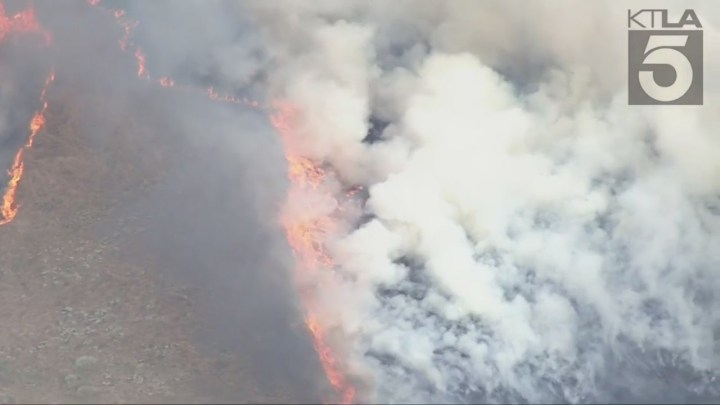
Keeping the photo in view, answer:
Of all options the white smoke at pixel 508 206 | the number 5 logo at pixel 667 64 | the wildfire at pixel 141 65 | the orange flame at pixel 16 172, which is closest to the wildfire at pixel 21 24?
the wildfire at pixel 141 65

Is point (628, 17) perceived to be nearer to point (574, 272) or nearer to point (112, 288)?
point (574, 272)

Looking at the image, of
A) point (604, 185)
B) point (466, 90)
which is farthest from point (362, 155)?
point (604, 185)

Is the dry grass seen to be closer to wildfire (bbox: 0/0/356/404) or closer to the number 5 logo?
wildfire (bbox: 0/0/356/404)

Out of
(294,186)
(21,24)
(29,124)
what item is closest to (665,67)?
(294,186)

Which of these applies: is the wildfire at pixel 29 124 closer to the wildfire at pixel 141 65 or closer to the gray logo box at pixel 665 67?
the wildfire at pixel 141 65

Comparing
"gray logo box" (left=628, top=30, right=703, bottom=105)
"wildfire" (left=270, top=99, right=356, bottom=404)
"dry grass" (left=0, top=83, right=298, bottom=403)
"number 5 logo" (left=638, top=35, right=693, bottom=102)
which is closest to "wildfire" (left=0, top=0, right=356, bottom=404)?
"wildfire" (left=270, top=99, right=356, bottom=404)

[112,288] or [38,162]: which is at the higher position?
[38,162]

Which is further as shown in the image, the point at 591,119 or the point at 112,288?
the point at 591,119

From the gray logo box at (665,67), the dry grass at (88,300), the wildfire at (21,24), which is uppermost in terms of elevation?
the wildfire at (21,24)
